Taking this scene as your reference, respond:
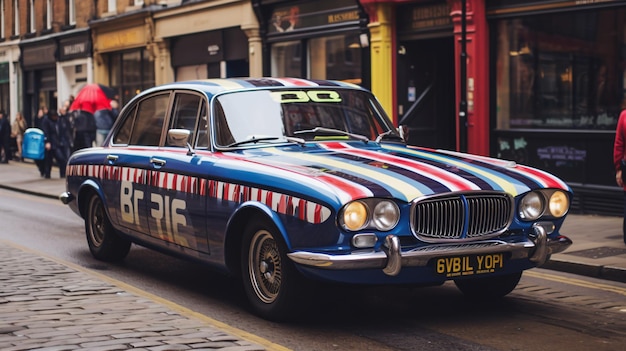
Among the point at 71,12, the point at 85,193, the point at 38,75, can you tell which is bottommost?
the point at 85,193

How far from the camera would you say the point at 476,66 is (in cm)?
1680

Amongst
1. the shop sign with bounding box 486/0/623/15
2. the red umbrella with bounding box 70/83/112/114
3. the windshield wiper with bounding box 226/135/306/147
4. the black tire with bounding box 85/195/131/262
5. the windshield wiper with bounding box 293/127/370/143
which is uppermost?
the shop sign with bounding box 486/0/623/15

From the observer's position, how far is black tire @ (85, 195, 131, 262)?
32.2 feet

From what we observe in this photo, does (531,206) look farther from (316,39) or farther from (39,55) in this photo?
(39,55)

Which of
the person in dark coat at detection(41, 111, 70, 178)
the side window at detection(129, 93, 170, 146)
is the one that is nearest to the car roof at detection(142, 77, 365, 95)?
the side window at detection(129, 93, 170, 146)

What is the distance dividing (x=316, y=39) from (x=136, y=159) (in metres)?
13.1

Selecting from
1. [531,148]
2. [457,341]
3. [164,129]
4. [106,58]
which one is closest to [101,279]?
[164,129]

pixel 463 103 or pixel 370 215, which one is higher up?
pixel 463 103

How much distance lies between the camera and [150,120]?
934 cm

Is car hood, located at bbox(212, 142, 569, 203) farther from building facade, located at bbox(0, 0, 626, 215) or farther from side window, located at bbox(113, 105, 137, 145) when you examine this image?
building facade, located at bbox(0, 0, 626, 215)

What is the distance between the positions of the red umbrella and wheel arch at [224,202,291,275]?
1749 cm

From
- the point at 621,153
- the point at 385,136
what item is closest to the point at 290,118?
the point at 385,136

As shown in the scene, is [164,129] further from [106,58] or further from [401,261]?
[106,58]

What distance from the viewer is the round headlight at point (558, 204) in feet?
23.8
